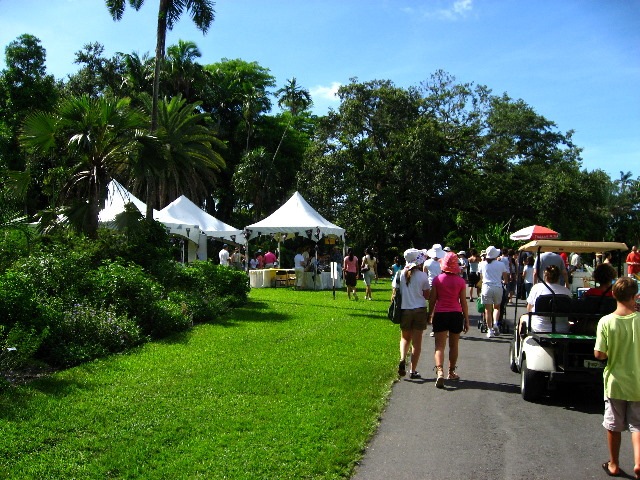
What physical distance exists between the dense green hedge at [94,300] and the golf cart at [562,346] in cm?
578

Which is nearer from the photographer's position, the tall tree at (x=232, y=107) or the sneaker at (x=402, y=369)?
the sneaker at (x=402, y=369)

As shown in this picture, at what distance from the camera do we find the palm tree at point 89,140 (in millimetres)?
14258

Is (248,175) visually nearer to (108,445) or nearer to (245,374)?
(245,374)

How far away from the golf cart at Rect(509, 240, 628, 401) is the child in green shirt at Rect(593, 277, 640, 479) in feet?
6.99

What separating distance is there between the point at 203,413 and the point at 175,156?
13917 millimetres

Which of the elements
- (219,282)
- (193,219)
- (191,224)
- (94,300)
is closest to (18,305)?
(94,300)

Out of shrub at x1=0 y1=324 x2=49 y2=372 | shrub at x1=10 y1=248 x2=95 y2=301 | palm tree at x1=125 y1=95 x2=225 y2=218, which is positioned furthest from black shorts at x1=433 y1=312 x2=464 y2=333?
Answer: palm tree at x1=125 y1=95 x2=225 y2=218

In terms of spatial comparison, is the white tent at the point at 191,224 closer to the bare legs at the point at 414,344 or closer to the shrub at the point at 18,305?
the shrub at the point at 18,305

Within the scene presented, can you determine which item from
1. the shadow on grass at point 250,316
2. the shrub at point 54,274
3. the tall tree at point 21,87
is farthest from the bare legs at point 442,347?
the tall tree at point 21,87

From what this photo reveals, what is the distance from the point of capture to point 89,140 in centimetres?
1422

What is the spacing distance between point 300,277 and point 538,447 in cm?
1987

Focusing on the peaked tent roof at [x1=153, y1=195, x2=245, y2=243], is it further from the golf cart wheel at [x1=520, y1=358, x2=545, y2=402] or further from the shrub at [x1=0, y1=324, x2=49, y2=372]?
the golf cart wheel at [x1=520, y1=358, x2=545, y2=402]

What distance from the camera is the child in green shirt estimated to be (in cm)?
472

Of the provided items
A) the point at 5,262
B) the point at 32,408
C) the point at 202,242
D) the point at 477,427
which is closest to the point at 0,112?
the point at 202,242
